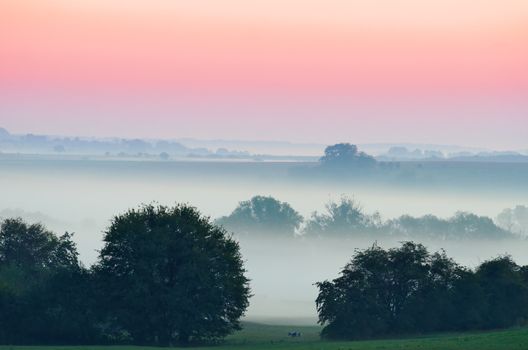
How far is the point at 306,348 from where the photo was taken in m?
86.4

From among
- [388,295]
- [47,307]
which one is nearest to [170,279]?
[47,307]

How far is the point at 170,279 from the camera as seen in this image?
103 m

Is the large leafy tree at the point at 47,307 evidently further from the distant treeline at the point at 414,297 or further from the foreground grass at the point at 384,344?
the distant treeline at the point at 414,297

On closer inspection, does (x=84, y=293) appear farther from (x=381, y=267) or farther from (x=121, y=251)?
(x=381, y=267)

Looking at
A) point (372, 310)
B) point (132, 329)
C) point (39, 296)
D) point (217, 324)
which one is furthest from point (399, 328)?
point (39, 296)

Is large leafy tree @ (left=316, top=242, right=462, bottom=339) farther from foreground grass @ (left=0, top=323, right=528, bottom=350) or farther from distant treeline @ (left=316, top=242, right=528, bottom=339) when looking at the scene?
foreground grass @ (left=0, top=323, right=528, bottom=350)

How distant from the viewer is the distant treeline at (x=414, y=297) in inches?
4122

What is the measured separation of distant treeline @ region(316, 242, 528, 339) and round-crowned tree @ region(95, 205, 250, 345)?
29.5 ft

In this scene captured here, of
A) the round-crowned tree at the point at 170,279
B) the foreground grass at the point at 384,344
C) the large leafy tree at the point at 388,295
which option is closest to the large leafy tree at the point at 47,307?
the round-crowned tree at the point at 170,279

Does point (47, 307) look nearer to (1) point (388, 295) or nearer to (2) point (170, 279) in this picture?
(2) point (170, 279)

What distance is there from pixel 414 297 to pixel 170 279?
71.3ft

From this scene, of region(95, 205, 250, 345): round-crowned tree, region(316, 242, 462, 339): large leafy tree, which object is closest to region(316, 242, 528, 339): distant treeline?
region(316, 242, 462, 339): large leafy tree

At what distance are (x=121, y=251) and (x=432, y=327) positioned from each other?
91.2ft

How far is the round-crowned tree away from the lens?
100625mm
